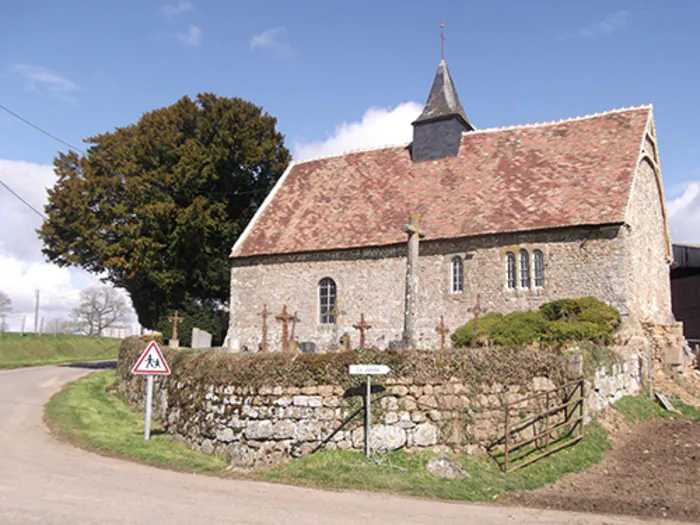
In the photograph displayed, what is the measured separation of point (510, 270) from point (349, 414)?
39.7ft

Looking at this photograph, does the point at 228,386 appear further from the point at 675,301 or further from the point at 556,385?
the point at 675,301

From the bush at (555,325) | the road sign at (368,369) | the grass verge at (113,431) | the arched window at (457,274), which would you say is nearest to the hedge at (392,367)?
the road sign at (368,369)

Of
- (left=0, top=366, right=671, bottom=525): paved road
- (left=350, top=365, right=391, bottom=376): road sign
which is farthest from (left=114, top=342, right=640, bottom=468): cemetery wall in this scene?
(left=0, top=366, right=671, bottom=525): paved road

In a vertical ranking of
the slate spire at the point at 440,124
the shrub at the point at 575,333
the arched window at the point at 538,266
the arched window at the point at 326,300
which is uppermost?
the slate spire at the point at 440,124

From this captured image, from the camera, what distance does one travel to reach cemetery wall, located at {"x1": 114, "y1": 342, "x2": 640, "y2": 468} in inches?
462

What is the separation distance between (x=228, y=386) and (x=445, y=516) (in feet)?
19.0

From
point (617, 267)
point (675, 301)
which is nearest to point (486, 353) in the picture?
point (617, 267)

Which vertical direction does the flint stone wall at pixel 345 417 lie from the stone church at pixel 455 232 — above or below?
below

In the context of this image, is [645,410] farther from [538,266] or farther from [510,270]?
[510,270]

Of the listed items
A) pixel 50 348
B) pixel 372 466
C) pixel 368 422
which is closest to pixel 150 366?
pixel 368 422

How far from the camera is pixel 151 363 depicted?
13.8 metres

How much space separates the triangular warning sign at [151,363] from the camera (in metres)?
13.7

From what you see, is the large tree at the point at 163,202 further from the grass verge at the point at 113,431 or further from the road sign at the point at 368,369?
the road sign at the point at 368,369

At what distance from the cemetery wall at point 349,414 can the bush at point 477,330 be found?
7.35 meters
